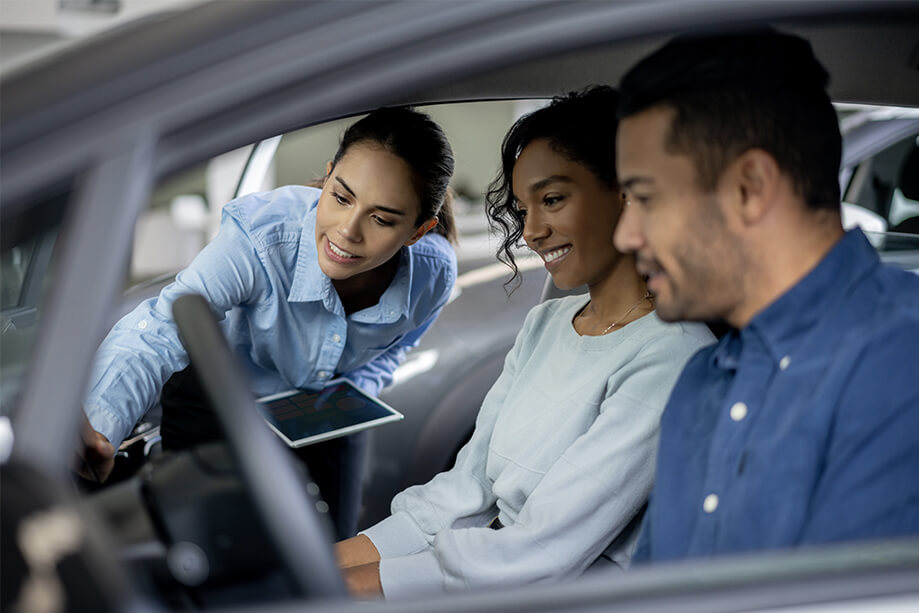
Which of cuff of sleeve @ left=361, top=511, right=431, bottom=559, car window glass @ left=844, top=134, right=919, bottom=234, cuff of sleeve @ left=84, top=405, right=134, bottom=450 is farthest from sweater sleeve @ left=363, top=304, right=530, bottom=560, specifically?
car window glass @ left=844, top=134, right=919, bottom=234

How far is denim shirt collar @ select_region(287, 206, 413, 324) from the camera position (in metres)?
1.86

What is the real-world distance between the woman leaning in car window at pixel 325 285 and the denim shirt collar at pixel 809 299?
3.09 feet

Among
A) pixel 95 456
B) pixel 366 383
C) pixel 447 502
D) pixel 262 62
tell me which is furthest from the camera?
pixel 366 383

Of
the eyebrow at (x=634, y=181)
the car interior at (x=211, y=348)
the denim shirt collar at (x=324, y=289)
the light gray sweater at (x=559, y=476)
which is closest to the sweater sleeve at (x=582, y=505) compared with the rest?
the light gray sweater at (x=559, y=476)

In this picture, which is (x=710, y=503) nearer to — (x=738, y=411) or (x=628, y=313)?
(x=738, y=411)

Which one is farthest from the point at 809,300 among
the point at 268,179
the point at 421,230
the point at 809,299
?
the point at 268,179

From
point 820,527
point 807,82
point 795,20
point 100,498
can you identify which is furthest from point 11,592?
point 807,82

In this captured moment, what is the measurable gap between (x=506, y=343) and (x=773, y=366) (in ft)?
5.15

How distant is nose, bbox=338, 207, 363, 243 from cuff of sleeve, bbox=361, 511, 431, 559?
22.3 inches

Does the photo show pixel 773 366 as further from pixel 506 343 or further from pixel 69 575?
pixel 506 343

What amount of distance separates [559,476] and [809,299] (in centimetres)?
47

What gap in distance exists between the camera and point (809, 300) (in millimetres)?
976

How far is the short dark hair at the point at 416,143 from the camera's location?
69.8 inches

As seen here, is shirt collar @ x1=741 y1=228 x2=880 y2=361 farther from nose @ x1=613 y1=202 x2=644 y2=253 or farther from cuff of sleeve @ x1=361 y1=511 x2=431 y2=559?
cuff of sleeve @ x1=361 y1=511 x2=431 y2=559
